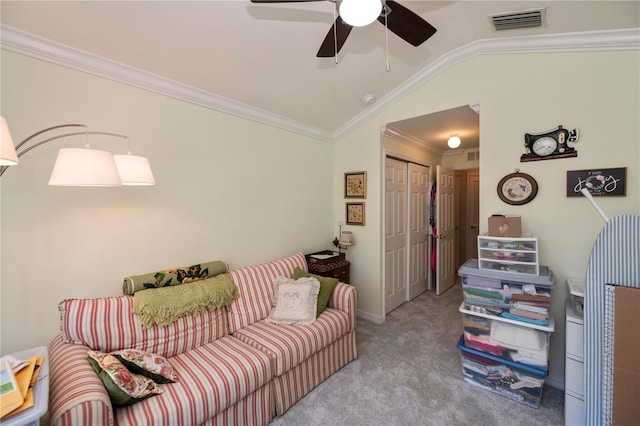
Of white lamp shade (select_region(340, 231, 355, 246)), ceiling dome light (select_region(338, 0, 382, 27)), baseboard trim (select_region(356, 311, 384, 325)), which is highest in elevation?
ceiling dome light (select_region(338, 0, 382, 27))

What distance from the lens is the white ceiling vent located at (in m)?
1.88

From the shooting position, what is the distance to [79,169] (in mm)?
1267

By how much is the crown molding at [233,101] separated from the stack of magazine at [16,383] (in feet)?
5.54

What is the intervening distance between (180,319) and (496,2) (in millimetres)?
3139

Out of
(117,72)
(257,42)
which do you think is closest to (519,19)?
(257,42)

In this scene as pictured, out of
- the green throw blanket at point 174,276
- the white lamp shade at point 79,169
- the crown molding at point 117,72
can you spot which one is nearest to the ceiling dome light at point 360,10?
the white lamp shade at point 79,169

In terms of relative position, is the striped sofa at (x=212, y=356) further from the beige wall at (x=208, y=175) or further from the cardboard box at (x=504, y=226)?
the cardboard box at (x=504, y=226)

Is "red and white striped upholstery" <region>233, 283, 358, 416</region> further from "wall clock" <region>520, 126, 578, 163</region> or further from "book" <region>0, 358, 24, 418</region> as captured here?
"wall clock" <region>520, 126, 578, 163</region>

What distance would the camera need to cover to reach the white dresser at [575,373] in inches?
67.8

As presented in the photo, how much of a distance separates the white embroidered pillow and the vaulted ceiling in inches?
67.8

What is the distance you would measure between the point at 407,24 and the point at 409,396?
2.55m

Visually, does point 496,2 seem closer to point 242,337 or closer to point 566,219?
point 566,219

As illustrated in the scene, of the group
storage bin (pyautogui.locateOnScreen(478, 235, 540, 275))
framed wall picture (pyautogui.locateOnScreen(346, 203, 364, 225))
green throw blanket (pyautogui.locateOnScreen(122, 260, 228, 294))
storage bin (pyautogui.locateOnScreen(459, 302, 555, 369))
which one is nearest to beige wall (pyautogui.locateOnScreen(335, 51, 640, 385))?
storage bin (pyautogui.locateOnScreen(478, 235, 540, 275))

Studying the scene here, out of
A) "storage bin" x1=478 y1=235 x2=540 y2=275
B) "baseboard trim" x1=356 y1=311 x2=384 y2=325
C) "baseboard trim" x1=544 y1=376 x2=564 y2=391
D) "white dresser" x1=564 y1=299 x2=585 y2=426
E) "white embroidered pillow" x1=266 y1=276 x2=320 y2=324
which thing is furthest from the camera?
"baseboard trim" x1=356 y1=311 x2=384 y2=325
